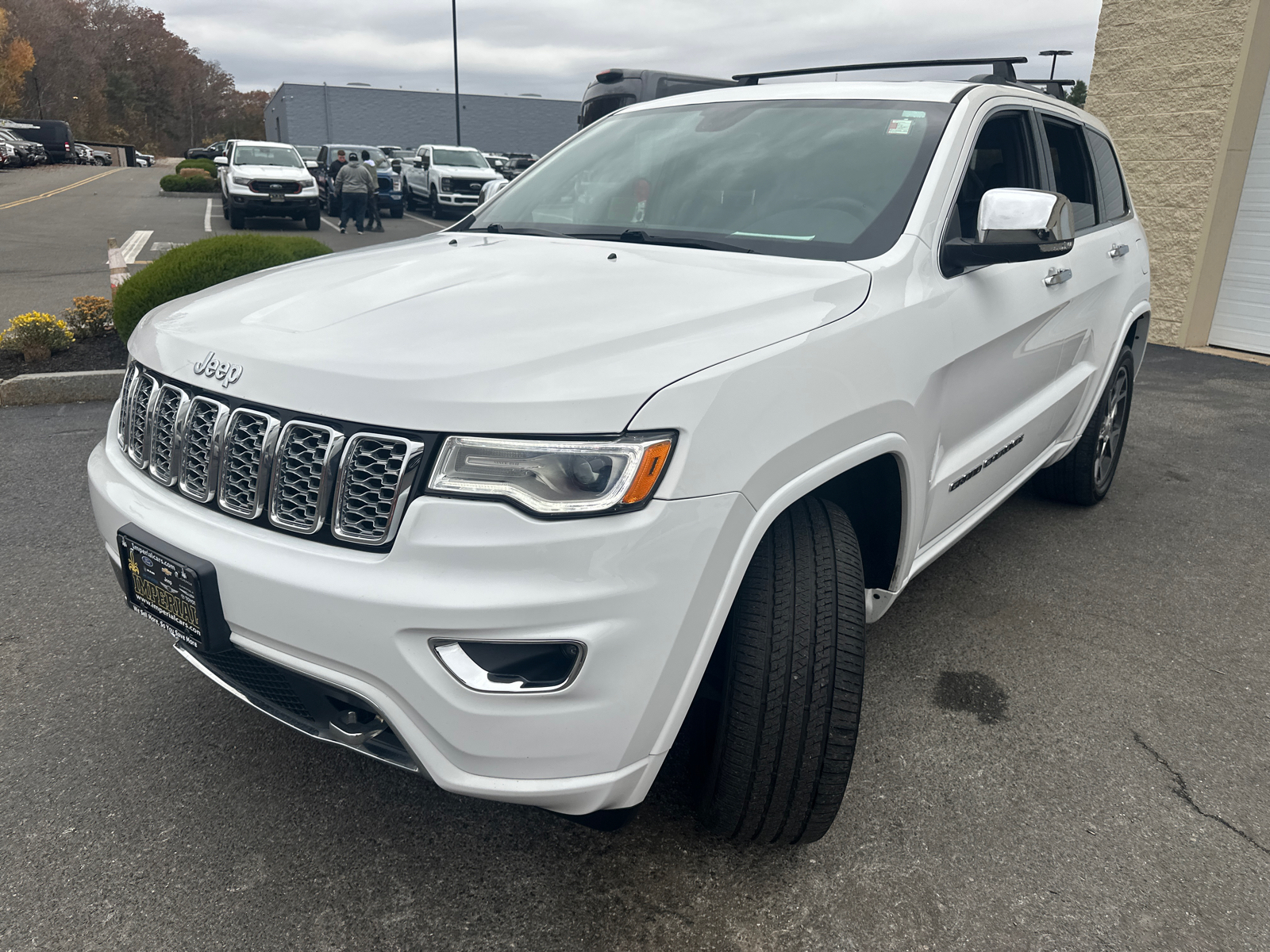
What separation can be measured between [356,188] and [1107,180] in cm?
1631

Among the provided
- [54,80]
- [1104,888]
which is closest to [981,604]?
[1104,888]

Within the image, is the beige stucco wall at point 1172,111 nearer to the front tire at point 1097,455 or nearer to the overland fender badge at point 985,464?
the front tire at point 1097,455

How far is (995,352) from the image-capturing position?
2783 mm

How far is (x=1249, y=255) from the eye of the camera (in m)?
9.74

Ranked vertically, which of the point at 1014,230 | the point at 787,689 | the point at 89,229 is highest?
the point at 1014,230

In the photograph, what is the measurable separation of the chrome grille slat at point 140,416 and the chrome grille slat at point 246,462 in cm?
38

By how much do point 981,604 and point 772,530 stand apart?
1956 millimetres

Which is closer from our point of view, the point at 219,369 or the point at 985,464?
the point at 219,369

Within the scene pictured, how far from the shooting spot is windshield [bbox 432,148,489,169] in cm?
2259

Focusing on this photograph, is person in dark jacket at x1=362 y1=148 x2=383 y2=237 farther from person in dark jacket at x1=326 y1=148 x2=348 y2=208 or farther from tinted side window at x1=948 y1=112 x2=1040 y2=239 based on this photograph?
tinted side window at x1=948 y1=112 x2=1040 y2=239

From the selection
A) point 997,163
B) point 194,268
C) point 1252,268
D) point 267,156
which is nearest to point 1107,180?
point 997,163

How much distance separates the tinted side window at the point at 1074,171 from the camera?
12.0ft

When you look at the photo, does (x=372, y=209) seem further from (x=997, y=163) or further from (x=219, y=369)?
(x=219, y=369)

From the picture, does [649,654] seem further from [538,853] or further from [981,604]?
[981,604]
